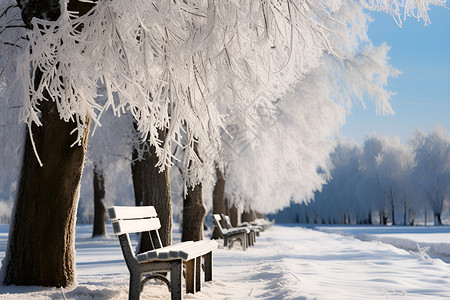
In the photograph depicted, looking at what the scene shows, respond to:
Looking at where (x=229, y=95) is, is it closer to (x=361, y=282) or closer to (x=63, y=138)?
(x=63, y=138)

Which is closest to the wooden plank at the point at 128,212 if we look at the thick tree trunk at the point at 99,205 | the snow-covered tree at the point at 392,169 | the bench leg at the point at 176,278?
the bench leg at the point at 176,278

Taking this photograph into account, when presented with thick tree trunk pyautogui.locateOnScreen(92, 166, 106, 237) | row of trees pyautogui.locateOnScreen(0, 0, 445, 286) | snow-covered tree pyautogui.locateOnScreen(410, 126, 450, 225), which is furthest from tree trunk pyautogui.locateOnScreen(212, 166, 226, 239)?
snow-covered tree pyautogui.locateOnScreen(410, 126, 450, 225)

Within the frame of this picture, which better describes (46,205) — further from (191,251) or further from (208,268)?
(208,268)

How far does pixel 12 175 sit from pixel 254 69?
1463 centimetres

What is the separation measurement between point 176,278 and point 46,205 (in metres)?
1.76

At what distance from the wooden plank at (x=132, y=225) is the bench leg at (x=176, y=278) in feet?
1.87

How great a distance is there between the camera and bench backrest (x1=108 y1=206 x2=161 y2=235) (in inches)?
182

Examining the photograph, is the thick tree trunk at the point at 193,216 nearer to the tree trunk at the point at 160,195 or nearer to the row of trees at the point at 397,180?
the tree trunk at the point at 160,195

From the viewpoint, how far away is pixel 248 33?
4.63 m

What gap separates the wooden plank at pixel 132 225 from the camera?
460 centimetres

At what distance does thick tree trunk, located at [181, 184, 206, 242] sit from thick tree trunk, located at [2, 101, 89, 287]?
7.39m

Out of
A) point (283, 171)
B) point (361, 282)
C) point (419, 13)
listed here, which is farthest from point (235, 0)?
point (283, 171)

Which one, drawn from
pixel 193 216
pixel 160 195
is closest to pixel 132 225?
pixel 160 195

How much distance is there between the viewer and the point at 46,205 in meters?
5.39
